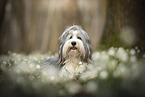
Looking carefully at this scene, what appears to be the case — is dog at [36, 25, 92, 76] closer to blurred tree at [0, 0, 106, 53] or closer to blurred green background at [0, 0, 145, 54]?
blurred green background at [0, 0, 145, 54]

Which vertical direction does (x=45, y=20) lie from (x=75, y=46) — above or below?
above

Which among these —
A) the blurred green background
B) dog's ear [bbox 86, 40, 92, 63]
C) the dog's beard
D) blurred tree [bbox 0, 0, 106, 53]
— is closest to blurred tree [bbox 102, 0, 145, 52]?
dog's ear [bbox 86, 40, 92, 63]

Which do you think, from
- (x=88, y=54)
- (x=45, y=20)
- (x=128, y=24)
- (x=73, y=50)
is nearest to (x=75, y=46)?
(x=73, y=50)

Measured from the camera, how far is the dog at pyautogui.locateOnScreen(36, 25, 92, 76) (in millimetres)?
3312

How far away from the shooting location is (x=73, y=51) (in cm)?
338

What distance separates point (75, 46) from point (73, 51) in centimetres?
12

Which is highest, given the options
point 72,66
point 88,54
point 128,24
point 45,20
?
point 45,20

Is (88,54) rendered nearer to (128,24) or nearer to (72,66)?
(72,66)

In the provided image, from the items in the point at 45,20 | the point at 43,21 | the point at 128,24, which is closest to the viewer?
the point at 128,24

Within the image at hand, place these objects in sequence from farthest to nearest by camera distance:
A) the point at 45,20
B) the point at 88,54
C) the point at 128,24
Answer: the point at 45,20 < the point at 128,24 < the point at 88,54

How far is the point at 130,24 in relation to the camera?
4.13 m

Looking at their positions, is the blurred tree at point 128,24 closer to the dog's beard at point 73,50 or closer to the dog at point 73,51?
the dog at point 73,51

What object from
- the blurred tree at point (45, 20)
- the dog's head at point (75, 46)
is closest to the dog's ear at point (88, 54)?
the dog's head at point (75, 46)

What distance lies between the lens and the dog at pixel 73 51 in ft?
10.9
